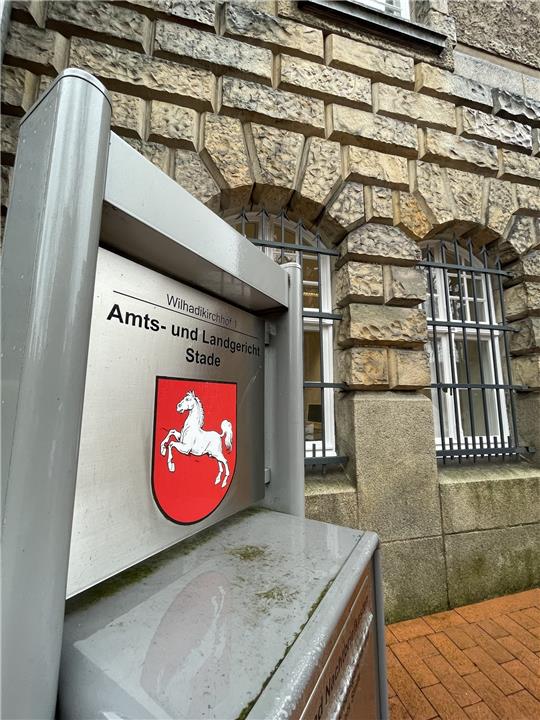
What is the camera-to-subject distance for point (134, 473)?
783mm

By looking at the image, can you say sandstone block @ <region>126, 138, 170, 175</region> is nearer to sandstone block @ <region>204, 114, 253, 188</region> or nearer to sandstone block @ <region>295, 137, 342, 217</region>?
sandstone block @ <region>204, 114, 253, 188</region>

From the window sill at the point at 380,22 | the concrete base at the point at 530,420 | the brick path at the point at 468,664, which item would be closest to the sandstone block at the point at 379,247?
the concrete base at the point at 530,420

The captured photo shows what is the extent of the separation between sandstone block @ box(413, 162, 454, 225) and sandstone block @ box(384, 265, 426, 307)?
0.58 metres

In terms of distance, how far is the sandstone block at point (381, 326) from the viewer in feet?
8.61

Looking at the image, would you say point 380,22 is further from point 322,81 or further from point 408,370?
point 408,370

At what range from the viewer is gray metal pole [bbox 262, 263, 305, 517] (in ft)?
4.53

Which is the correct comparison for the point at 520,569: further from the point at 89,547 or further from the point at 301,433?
the point at 89,547

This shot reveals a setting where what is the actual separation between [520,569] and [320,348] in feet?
7.65

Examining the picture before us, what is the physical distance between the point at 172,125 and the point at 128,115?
0.29 metres

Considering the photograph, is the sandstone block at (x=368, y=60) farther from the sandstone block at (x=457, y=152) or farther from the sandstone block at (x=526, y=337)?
the sandstone block at (x=526, y=337)

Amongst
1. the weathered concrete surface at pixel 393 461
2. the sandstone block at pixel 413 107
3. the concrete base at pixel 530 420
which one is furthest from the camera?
the concrete base at pixel 530 420

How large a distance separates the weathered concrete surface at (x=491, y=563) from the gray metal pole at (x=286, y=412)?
1.89 metres

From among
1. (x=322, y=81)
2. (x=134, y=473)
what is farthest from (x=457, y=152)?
(x=134, y=473)

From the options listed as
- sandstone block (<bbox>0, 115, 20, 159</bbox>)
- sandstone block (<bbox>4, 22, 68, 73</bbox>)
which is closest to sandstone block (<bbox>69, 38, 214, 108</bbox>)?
sandstone block (<bbox>4, 22, 68, 73</bbox>)
